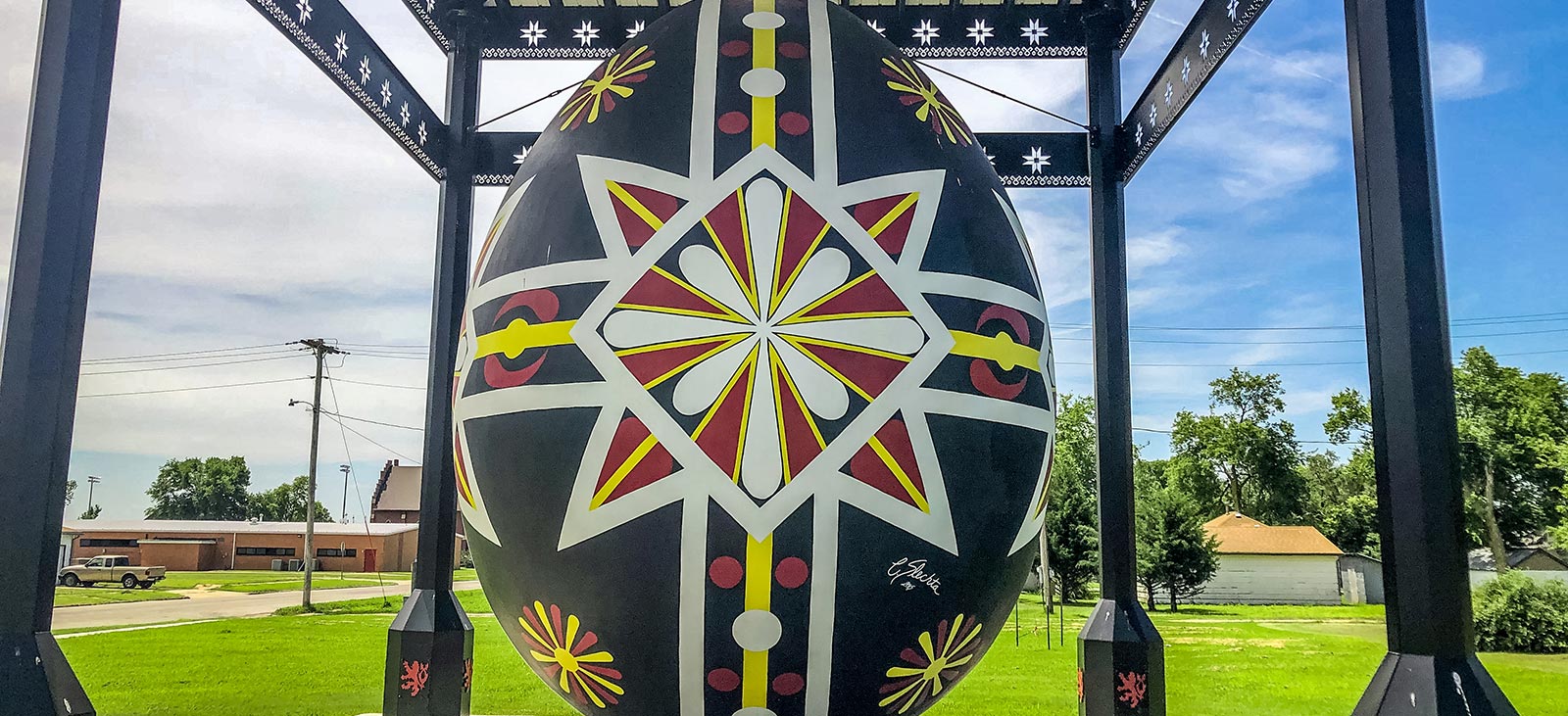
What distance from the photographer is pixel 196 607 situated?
14.6m

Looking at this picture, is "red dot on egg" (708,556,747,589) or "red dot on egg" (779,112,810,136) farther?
"red dot on egg" (779,112,810,136)

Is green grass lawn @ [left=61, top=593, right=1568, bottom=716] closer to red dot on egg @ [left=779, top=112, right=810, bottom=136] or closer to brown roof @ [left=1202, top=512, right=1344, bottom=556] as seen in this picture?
brown roof @ [left=1202, top=512, right=1344, bottom=556]

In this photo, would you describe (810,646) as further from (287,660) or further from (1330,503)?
(1330,503)

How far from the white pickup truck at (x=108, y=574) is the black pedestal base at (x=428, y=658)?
17.3 metres

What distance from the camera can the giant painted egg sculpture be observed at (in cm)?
206

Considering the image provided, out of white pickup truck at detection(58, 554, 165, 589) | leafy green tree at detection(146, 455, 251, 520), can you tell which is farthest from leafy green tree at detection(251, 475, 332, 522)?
white pickup truck at detection(58, 554, 165, 589)

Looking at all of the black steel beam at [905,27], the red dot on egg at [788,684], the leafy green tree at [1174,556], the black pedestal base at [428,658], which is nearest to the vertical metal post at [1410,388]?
the red dot on egg at [788,684]

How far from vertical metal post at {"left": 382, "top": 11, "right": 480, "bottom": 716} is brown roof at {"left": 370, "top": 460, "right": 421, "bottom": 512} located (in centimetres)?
3319

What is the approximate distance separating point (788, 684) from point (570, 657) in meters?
0.56

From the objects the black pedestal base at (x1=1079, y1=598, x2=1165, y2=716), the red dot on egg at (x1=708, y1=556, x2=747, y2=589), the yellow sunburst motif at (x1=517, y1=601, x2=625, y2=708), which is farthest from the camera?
the black pedestal base at (x1=1079, y1=598, x2=1165, y2=716)

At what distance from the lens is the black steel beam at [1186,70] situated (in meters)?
4.43

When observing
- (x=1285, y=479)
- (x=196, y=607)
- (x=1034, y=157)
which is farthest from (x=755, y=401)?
(x=1285, y=479)

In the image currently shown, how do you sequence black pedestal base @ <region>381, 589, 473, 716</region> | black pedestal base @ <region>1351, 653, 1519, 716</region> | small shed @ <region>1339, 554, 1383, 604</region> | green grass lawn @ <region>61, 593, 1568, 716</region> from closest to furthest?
black pedestal base @ <region>1351, 653, 1519, 716</region>, black pedestal base @ <region>381, 589, 473, 716</region>, green grass lawn @ <region>61, 593, 1568, 716</region>, small shed @ <region>1339, 554, 1383, 604</region>
